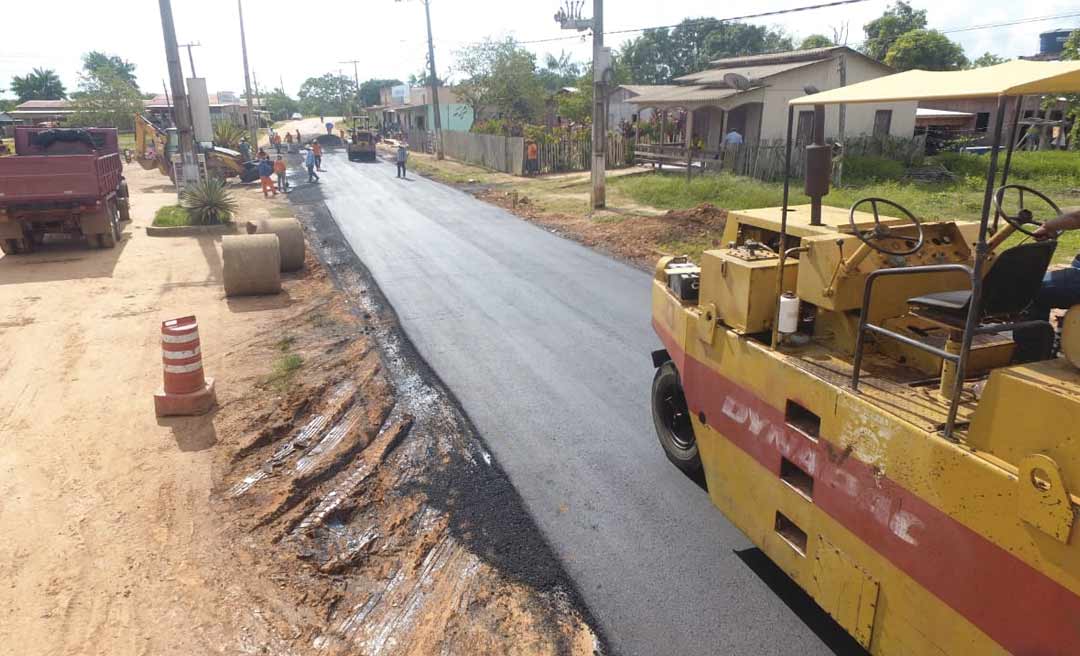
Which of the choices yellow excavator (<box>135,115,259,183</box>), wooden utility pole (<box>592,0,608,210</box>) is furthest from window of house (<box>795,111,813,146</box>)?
yellow excavator (<box>135,115,259,183</box>)

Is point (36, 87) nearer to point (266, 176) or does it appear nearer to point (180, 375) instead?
point (266, 176)

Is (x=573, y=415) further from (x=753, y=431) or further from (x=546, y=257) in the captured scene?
(x=546, y=257)

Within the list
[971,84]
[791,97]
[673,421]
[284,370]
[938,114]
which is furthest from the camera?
[938,114]

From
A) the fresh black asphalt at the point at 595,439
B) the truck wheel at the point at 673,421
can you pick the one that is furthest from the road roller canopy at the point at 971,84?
the fresh black asphalt at the point at 595,439

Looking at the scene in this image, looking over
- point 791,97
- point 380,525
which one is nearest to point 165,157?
point 791,97

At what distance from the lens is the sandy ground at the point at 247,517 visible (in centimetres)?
409

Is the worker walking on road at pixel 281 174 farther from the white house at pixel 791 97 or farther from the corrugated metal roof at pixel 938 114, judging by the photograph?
the corrugated metal roof at pixel 938 114

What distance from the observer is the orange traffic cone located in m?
6.88

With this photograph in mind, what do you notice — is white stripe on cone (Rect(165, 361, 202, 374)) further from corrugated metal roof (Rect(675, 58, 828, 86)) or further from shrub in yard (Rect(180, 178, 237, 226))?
corrugated metal roof (Rect(675, 58, 828, 86))

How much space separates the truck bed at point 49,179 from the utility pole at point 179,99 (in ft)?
10.0

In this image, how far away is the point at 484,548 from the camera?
190 inches

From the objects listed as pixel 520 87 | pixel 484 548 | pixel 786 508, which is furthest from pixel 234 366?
pixel 520 87

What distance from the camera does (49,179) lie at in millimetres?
14562

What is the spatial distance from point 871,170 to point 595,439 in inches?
817
